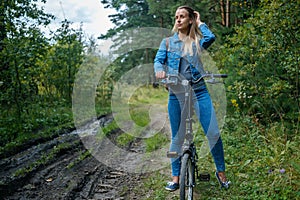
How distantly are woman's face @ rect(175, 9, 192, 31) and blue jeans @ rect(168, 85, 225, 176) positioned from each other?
0.65 meters

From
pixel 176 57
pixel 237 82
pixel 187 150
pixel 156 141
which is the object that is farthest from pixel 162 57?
pixel 156 141

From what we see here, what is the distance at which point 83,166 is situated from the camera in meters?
4.89

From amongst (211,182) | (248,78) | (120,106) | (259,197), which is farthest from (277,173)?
(120,106)

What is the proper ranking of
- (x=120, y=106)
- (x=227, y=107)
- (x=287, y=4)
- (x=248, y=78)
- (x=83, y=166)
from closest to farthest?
(x=287, y=4) → (x=83, y=166) → (x=248, y=78) → (x=227, y=107) → (x=120, y=106)

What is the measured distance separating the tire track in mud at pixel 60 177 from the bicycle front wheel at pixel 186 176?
90 centimetres

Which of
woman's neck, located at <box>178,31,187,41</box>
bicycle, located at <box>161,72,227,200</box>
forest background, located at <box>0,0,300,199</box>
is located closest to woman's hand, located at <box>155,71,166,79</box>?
bicycle, located at <box>161,72,227,200</box>

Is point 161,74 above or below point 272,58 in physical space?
below

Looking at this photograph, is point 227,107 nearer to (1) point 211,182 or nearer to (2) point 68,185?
(1) point 211,182

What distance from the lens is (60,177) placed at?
4.39m

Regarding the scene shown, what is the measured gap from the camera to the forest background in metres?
4.41

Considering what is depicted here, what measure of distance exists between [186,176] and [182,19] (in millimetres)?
1552

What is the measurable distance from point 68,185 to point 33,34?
4337mm

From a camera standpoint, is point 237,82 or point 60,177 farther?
point 237,82

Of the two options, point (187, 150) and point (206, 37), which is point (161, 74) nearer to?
point (206, 37)
